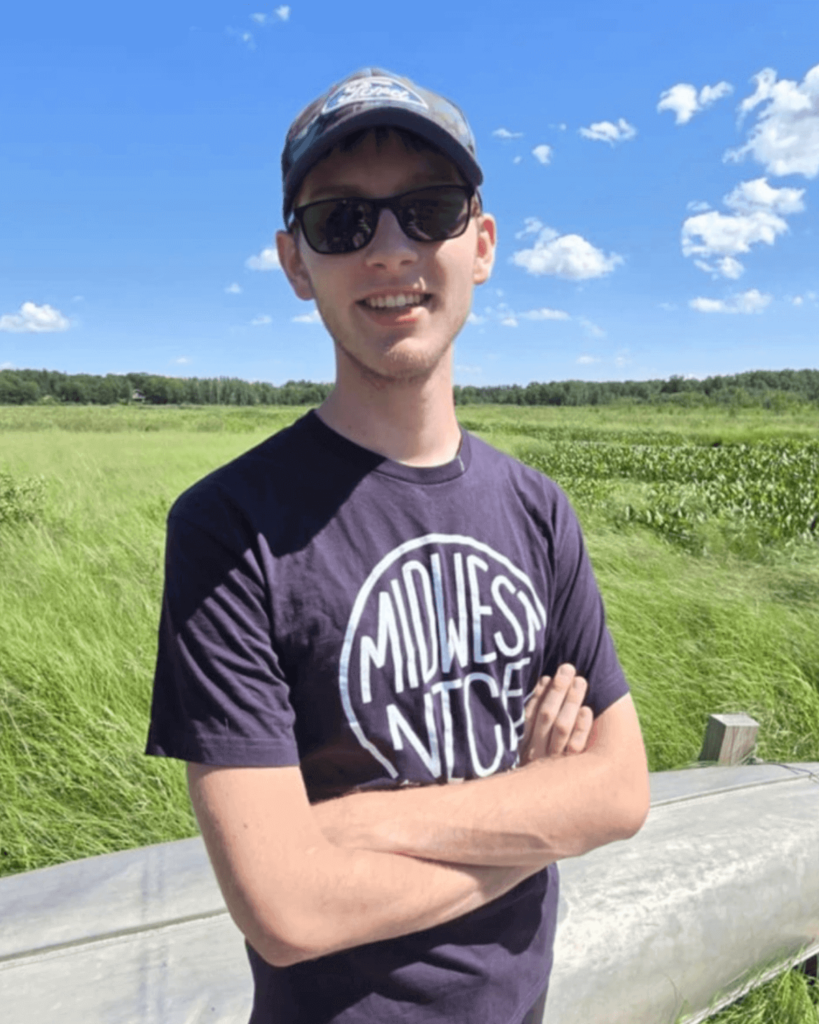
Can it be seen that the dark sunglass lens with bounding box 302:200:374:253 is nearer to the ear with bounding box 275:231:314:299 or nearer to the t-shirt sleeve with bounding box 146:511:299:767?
the ear with bounding box 275:231:314:299

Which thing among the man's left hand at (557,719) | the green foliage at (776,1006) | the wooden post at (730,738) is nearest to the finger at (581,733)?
the man's left hand at (557,719)

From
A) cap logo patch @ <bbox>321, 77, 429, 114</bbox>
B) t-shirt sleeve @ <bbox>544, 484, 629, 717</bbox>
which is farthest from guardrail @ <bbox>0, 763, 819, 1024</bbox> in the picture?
cap logo patch @ <bbox>321, 77, 429, 114</bbox>

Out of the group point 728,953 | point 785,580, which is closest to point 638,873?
point 728,953

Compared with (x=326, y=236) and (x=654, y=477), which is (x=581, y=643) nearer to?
(x=326, y=236)

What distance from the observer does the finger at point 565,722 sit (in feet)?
3.70

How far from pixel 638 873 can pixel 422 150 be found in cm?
191

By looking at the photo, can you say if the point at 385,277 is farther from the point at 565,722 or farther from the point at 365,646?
the point at 565,722

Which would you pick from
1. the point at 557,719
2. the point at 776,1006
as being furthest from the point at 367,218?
the point at 776,1006

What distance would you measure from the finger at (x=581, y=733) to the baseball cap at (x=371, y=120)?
0.84 metres

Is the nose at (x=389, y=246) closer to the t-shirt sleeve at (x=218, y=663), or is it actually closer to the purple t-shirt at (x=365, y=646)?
the purple t-shirt at (x=365, y=646)

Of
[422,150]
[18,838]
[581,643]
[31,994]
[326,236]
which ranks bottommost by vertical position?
[18,838]

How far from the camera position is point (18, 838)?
2797mm

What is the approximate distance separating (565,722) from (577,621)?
0.16 meters

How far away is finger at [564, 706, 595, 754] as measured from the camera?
115 centimetres
